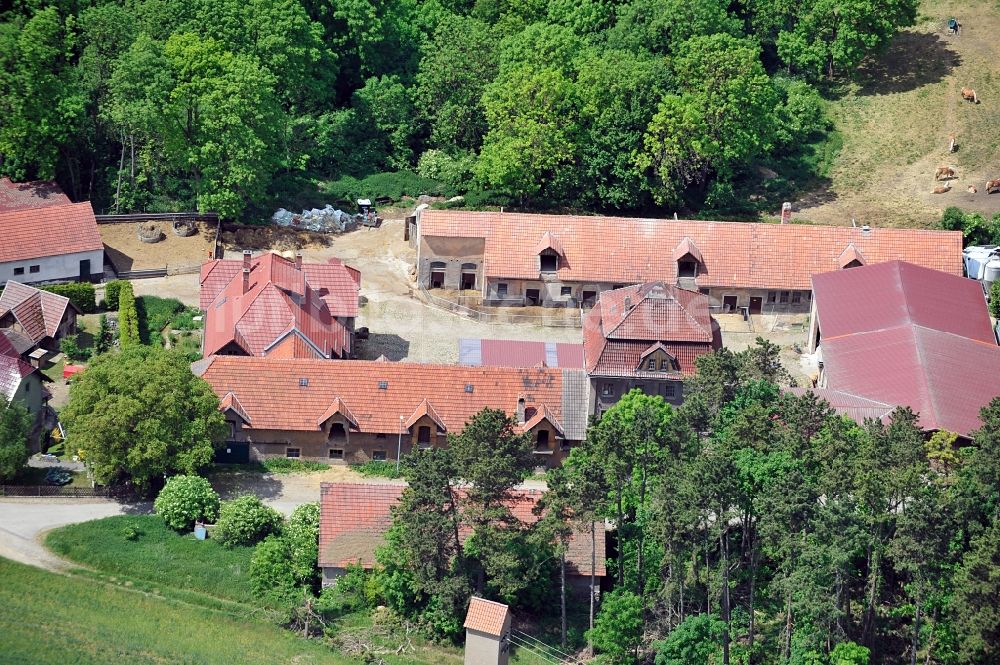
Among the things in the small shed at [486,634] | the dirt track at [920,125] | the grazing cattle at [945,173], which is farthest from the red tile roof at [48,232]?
the grazing cattle at [945,173]

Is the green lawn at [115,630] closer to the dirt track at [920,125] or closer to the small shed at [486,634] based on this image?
the small shed at [486,634]

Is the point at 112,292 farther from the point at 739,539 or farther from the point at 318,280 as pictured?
the point at 739,539

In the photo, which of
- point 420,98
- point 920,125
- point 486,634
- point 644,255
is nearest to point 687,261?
point 644,255

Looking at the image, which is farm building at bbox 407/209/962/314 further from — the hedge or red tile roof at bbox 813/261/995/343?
the hedge

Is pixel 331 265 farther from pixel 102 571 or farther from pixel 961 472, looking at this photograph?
pixel 961 472

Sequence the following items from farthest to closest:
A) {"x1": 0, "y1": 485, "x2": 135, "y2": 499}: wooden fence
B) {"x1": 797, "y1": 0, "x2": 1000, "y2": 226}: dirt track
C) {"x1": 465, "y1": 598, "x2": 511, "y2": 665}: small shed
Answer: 1. {"x1": 797, "y1": 0, "x2": 1000, "y2": 226}: dirt track
2. {"x1": 0, "y1": 485, "x2": 135, "y2": 499}: wooden fence
3. {"x1": 465, "y1": 598, "x2": 511, "y2": 665}: small shed

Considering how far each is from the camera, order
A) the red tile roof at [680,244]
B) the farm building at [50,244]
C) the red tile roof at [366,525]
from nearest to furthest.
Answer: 1. the red tile roof at [366,525]
2. the farm building at [50,244]
3. the red tile roof at [680,244]

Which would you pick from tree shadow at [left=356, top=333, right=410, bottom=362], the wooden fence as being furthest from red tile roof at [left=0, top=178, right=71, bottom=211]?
the wooden fence
